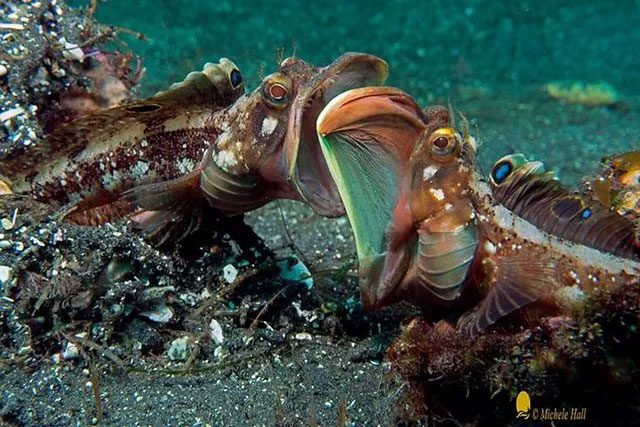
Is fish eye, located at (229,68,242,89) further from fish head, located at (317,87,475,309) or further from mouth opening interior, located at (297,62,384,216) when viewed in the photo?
fish head, located at (317,87,475,309)

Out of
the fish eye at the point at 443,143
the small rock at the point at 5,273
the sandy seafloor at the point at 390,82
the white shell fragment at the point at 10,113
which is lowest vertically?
the sandy seafloor at the point at 390,82

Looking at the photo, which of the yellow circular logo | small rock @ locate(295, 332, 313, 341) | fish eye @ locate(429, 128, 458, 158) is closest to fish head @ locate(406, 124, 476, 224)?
fish eye @ locate(429, 128, 458, 158)

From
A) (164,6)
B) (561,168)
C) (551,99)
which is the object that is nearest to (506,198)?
(561,168)

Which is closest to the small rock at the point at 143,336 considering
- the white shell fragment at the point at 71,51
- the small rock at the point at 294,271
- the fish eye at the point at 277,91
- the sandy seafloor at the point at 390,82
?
the sandy seafloor at the point at 390,82

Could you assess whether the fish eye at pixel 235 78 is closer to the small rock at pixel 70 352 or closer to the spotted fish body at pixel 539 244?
the spotted fish body at pixel 539 244

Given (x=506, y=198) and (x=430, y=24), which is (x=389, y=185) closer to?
(x=506, y=198)

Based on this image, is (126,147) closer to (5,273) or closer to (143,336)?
(5,273)

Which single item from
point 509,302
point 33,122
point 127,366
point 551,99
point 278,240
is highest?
point 33,122
